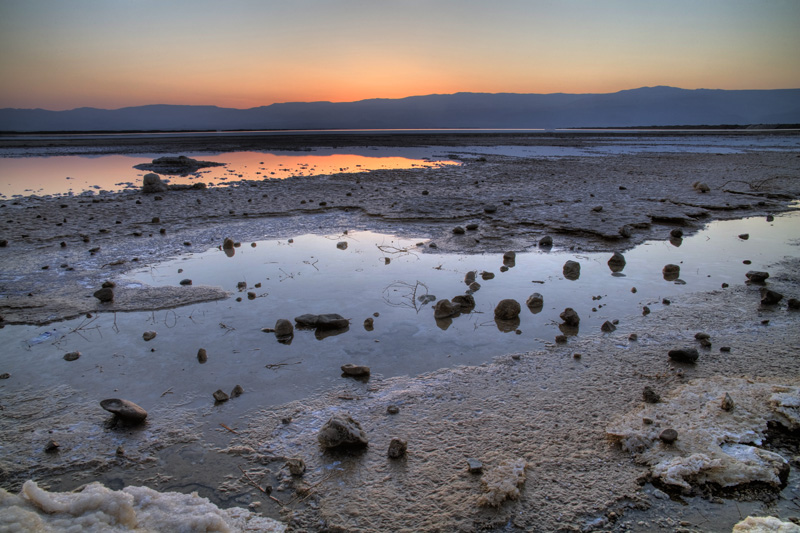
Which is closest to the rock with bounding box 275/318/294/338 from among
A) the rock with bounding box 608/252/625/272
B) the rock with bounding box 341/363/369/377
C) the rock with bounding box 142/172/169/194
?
the rock with bounding box 341/363/369/377

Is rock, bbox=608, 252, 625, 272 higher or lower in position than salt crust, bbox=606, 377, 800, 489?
higher

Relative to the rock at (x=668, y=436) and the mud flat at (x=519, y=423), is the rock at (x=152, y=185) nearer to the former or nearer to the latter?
the mud flat at (x=519, y=423)

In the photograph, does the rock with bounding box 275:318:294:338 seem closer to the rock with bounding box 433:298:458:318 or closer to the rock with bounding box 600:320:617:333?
the rock with bounding box 433:298:458:318

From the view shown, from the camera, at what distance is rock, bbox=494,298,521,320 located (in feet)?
14.6

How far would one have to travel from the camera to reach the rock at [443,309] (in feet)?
14.9

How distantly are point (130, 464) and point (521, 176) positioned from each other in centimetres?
1605

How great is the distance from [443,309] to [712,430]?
249 centimetres

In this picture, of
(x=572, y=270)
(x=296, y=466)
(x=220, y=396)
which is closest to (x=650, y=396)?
(x=296, y=466)

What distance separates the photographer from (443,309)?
179 inches

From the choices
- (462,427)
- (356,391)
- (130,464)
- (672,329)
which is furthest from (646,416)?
(130,464)

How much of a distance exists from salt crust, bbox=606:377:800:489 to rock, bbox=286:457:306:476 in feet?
6.34

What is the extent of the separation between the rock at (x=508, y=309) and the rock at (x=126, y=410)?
330 cm

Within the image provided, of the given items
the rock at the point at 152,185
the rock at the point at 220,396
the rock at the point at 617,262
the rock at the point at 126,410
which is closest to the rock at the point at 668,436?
the rock at the point at 220,396

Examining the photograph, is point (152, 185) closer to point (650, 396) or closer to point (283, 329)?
point (283, 329)
